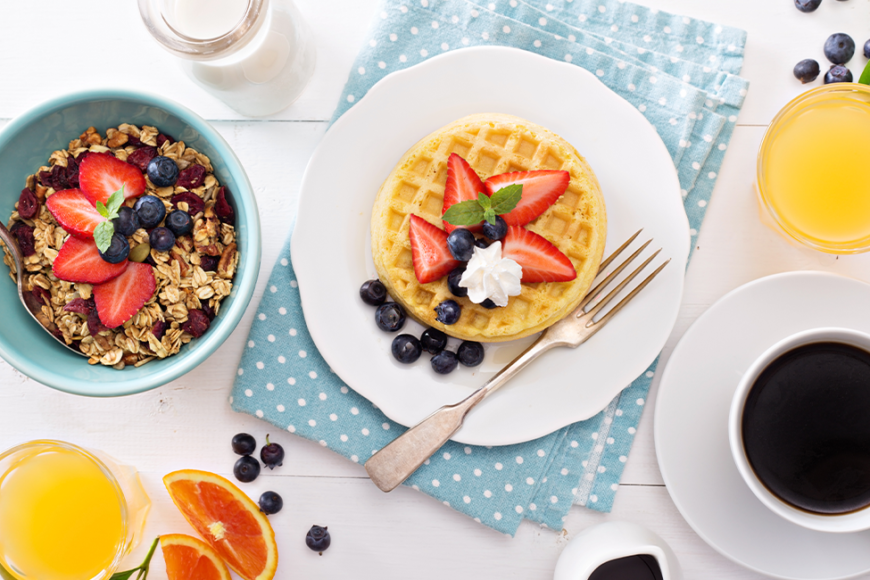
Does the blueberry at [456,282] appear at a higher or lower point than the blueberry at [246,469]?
higher

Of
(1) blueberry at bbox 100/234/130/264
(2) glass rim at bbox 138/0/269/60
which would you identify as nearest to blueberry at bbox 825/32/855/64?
(2) glass rim at bbox 138/0/269/60

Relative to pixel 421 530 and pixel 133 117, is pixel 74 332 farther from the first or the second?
pixel 421 530

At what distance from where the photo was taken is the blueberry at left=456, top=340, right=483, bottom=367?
1828mm

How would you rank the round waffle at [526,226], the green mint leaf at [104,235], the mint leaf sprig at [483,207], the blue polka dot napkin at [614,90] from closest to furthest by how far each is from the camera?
the green mint leaf at [104,235] < the mint leaf sprig at [483,207] < the round waffle at [526,226] < the blue polka dot napkin at [614,90]

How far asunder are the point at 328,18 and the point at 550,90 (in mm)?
822

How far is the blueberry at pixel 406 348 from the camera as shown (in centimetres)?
182

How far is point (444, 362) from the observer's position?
1823 millimetres

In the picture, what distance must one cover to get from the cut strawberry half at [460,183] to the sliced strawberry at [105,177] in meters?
0.89

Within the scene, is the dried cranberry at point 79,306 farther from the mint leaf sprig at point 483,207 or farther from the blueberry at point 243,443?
the mint leaf sprig at point 483,207

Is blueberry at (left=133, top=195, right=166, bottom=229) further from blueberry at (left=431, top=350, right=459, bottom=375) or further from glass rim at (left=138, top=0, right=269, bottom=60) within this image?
blueberry at (left=431, top=350, right=459, bottom=375)

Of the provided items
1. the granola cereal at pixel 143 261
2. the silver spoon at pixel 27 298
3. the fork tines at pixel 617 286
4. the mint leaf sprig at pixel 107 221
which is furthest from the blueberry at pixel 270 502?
the fork tines at pixel 617 286

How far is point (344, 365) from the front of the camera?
185 centimetres

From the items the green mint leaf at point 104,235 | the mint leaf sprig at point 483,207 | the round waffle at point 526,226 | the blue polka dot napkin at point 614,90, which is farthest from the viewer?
the blue polka dot napkin at point 614,90

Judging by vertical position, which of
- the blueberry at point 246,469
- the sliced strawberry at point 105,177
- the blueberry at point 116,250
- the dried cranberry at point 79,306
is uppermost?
the sliced strawberry at point 105,177
